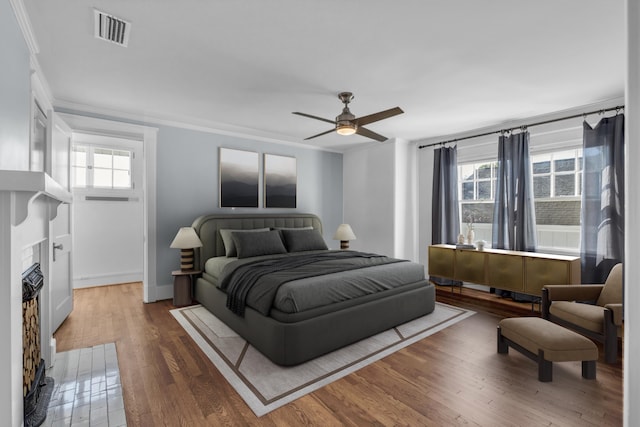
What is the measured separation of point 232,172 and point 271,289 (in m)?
2.82

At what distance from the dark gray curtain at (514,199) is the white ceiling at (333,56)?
538mm

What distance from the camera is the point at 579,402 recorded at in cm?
207

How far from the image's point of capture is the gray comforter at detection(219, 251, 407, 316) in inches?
111

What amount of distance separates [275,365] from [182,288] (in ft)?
7.25

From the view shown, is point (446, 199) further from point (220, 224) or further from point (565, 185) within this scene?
point (220, 224)

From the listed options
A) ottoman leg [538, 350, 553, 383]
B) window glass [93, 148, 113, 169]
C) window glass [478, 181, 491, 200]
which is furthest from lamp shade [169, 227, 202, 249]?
window glass [478, 181, 491, 200]

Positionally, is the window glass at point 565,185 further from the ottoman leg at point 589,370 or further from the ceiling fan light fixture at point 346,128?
the ceiling fan light fixture at point 346,128

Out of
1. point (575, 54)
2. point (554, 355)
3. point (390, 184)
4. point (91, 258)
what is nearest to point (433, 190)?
point (390, 184)

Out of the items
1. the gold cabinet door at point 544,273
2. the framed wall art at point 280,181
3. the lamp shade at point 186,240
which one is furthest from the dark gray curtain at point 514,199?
the lamp shade at point 186,240

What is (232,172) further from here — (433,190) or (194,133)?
(433,190)

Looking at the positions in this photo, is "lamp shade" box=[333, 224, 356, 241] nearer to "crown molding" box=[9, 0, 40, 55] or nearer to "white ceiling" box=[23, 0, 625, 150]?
"white ceiling" box=[23, 0, 625, 150]

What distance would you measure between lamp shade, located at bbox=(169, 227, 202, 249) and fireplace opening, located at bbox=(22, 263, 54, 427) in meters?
1.94

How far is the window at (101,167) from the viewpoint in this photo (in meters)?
5.14

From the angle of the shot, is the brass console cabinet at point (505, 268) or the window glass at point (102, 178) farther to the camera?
the window glass at point (102, 178)
